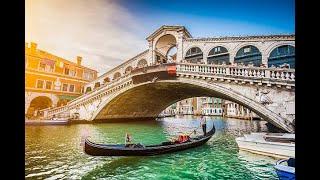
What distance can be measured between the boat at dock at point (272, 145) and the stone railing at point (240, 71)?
1.32 meters

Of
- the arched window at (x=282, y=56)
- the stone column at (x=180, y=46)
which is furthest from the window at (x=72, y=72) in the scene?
the arched window at (x=282, y=56)

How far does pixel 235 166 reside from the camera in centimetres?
381

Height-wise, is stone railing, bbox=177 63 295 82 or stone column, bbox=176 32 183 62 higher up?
stone column, bbox=176 32 183 62

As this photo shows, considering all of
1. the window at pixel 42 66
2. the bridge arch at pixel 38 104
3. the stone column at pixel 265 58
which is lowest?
the bridge arch at pixel 38 104

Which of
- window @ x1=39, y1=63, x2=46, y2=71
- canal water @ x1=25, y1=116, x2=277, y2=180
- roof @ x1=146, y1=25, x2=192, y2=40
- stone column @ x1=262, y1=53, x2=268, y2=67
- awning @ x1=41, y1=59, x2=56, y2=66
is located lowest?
canal water @ x1=25, y1=116, x2=277, y2=180

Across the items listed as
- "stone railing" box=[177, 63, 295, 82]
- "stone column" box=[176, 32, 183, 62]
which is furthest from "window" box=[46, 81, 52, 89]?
"stone railing" box=[177, 63, 295, 82]

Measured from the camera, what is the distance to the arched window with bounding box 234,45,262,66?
7.01 meters

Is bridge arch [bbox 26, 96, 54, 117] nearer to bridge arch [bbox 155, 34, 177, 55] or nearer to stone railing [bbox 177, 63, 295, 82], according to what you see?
bridge arch [bbox 155, 34, 177, 55]

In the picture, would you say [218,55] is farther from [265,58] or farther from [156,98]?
[156,98]

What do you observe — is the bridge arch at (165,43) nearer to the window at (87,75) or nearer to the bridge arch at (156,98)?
the bridge arch at (156,98)

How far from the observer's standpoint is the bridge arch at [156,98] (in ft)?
18.3
